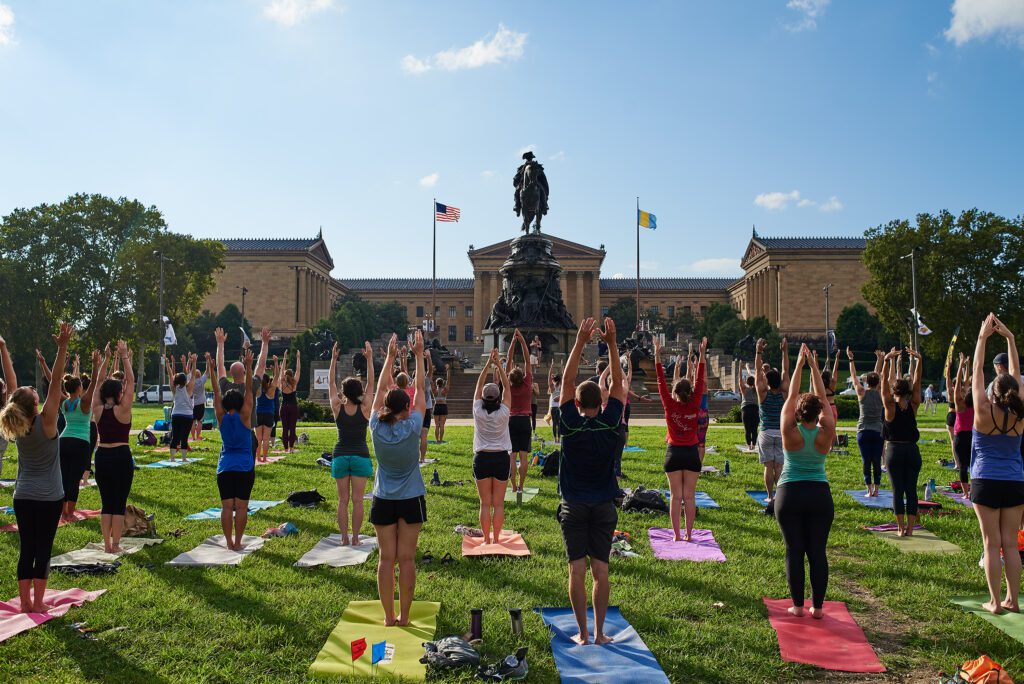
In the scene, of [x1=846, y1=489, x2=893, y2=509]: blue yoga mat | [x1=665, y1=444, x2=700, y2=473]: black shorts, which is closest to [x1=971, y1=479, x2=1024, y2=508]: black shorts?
[x1=665, y1=444, x2=700, y2=473]: black shorts

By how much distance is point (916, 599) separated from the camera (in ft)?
23.7

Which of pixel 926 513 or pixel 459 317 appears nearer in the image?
pixel 926 513

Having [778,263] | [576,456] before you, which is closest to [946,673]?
[576,456]

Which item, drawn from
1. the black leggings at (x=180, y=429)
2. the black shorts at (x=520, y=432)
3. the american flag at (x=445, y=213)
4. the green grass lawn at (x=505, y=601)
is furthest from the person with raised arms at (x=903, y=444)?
the american flag at (x=445, y=213)

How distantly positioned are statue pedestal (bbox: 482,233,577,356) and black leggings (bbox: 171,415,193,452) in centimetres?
2153

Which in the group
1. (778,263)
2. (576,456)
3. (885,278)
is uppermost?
(778,263)

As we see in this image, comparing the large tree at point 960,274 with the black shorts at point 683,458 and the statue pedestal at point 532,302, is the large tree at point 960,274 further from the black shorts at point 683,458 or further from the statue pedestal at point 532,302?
the black shorts at point 683,458

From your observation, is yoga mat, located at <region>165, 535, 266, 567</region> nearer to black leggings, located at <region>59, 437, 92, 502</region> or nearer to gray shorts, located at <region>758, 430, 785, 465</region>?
black leggings, located at <region>59, 437, 92, 502</region>

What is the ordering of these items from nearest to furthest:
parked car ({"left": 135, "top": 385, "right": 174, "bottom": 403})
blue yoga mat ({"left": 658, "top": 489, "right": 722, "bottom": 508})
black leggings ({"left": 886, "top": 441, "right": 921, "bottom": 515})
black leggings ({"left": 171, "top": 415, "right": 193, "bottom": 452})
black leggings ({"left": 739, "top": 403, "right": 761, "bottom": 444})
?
black leggings ({"left": 886, "top": 441, "right": 921, "bottom": 515})
blue yoga mat ({"left": 658, "top": 489, "right": 722, "bottom": 508})
black leggings ({"left": 171, "top": 415, "right": 193, "bottom": 452})
black leggings ({"left": 739, "top": 403, "right": 761, "bottom": 444})
parked car ({"left": 135, "top": 385, "right": 174, "bottom": 403})

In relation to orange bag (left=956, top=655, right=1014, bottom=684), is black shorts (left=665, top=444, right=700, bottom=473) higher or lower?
higher

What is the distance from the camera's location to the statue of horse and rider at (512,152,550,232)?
123 feet

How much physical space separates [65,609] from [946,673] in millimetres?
7276

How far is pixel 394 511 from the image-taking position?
6.32 m

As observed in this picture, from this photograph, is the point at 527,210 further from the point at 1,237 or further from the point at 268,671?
the point at 1,237
